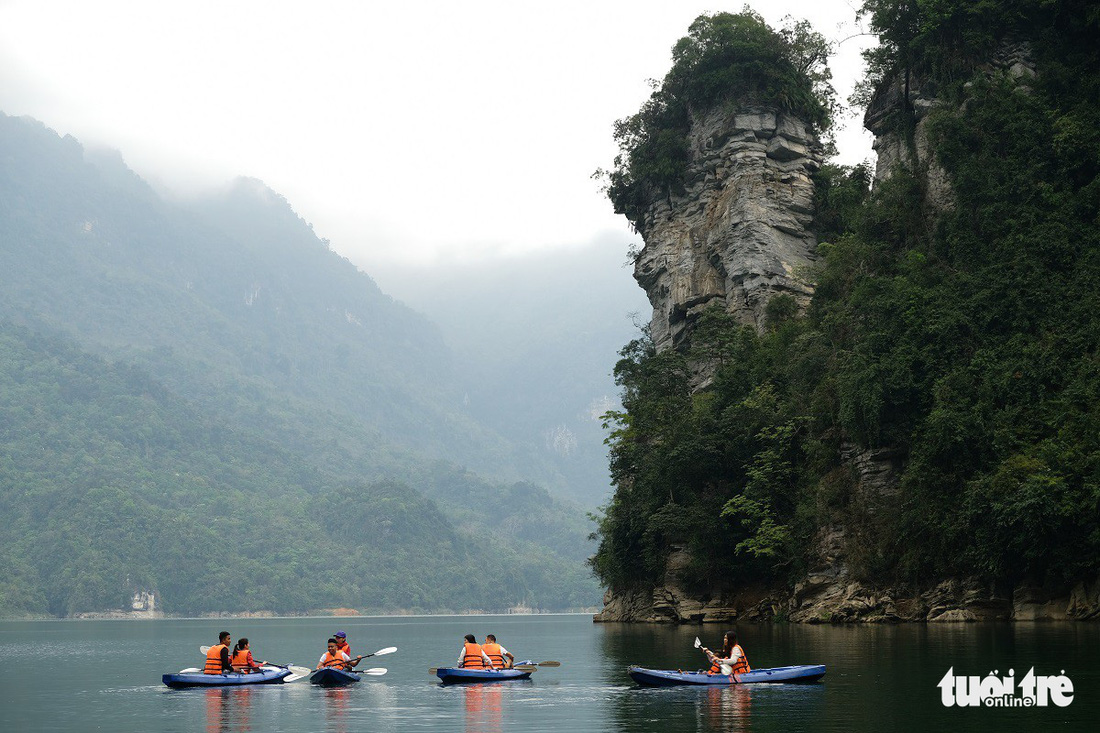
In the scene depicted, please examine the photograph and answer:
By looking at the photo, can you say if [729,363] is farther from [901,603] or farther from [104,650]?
[104,650]

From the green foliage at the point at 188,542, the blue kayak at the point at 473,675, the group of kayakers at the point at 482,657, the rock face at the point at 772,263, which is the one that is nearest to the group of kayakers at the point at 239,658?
the blue kayak at the point at 473,675

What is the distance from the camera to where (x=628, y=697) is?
26891 mm

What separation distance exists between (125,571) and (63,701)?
130468 millimetres

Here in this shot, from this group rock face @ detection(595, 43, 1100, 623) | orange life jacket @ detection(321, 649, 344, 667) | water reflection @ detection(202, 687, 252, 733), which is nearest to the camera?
water reflection @ detection(202, 687, 252, 733)

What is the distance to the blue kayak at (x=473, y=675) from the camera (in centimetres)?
3175

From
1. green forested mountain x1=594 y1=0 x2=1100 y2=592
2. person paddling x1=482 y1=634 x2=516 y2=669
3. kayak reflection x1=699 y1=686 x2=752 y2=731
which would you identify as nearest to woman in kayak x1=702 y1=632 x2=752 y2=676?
kayak reflection x1=699 y1=686 x2=752 y2=731

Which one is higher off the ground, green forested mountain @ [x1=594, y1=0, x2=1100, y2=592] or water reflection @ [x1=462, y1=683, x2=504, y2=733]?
green forested mountain @ [x1=594, y1=0, x2=1100, y2=592]

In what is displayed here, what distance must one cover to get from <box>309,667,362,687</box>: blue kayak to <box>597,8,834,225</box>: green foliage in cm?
5558

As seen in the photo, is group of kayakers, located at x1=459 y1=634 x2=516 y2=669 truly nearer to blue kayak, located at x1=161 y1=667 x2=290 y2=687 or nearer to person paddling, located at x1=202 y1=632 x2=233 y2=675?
blue kayak, located at x1=161 y1=667 x2=290 y2=687

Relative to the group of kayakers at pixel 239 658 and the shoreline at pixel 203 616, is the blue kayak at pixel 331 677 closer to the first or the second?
the group of kayakers at pixel 239 658

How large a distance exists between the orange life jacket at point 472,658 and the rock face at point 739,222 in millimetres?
45609

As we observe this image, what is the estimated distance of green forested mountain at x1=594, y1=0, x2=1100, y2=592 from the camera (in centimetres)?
4550

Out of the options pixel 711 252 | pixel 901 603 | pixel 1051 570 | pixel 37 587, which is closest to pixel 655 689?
pixel 1051 570

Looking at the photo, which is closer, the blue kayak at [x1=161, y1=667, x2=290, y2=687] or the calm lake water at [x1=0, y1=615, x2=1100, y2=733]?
the calm lake water at [x1=0, y1=615, x2=1100, y2=733]
